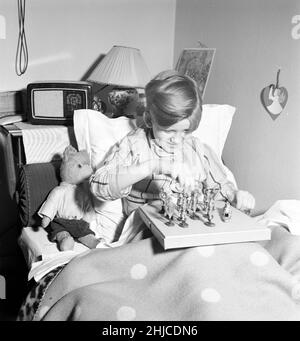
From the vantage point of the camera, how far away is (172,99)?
955 millimetres

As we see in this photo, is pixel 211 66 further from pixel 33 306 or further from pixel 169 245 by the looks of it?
pixel 33 306

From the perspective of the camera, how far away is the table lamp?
1.64 meters

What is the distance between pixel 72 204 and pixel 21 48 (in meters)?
0.82

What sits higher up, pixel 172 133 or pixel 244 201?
pixel 172 133

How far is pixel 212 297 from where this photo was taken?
2.45 ft

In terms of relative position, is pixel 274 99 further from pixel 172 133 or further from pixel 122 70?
pixel 122 70

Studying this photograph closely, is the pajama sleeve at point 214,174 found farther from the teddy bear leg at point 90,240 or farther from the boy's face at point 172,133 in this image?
the teddy bear leg at point 90,240

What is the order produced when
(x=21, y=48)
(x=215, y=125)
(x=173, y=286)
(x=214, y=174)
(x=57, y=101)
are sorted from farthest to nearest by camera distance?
(x=21, y=48)
(x=57, y=101)
(x=215, y=125)
(x=214, y=174)
(x=173, y=286)

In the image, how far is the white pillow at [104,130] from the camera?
1288 millimetres

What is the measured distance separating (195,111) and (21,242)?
25.8 inches

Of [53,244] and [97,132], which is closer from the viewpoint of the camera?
[53,244]

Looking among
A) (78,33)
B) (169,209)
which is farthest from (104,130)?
(78,33)

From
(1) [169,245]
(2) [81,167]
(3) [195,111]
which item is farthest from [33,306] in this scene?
(3) [195,111]

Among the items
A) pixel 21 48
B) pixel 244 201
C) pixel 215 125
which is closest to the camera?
pixel 244 201
